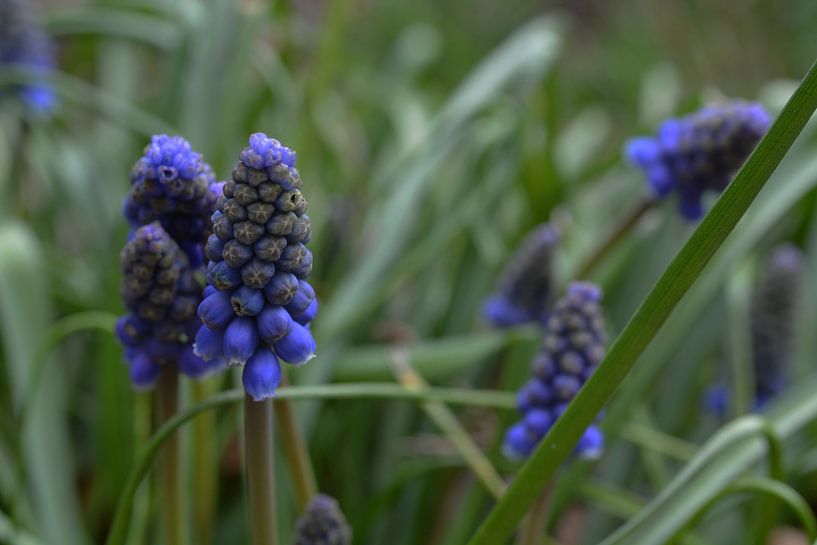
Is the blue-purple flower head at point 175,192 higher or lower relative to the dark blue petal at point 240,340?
higher

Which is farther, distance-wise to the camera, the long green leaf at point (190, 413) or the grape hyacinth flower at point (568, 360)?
the grape hyacinth flower at point (568, 360)

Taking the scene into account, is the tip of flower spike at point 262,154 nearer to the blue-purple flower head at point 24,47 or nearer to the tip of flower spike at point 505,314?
the tip of flower spike at point 505,314

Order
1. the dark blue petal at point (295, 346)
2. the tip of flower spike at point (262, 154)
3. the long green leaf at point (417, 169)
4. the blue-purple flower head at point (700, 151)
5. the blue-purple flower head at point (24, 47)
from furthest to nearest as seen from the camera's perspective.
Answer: the blue-purple flower head at point (24, 47), the long green leaf at point (417, 169), the blue-purple flower head at point (700, 151), the dark blue petal at point (295, 346), the tip of flower spike at point (262, 154)

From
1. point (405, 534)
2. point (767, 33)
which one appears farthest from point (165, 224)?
point (767, 33)

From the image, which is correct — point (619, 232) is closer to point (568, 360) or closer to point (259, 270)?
point (568, 360)

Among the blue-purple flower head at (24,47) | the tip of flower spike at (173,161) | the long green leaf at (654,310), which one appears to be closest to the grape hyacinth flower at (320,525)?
the long green leaf at (654,310)

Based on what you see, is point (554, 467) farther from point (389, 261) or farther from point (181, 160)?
point (389, 261)
